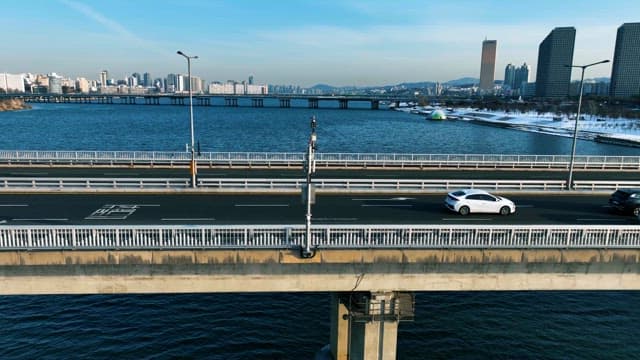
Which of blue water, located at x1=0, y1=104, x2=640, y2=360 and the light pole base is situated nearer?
the light pole base

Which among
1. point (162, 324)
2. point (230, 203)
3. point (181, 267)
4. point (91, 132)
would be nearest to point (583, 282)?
point (181, 267)

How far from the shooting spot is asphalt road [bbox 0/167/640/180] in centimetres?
3897

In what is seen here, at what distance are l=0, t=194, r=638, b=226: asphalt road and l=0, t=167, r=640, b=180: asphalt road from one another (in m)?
11.9

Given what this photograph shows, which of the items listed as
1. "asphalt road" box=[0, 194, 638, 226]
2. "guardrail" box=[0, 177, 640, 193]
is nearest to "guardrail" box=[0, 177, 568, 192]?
"guardrail" box=[0, 177, 640, 193]

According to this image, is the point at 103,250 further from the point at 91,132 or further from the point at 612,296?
the point at 91,132

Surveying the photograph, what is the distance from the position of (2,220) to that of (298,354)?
51.8 feet

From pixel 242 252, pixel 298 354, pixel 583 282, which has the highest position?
pixel 242 252

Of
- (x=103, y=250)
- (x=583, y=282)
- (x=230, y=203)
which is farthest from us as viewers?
(x=230, y=203)

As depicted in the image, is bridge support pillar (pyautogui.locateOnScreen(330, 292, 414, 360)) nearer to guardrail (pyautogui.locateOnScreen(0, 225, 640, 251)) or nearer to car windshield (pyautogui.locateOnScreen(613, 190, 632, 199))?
guardrail (pyautogui.locateOnScreen(0, 225, 640, 251))

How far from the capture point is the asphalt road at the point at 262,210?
22156 millimetres

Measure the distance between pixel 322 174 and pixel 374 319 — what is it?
25038 mm

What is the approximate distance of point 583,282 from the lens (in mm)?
17719

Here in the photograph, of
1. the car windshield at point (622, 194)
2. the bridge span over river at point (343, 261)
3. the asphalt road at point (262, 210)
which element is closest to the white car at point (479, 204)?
the asphalt road at point (262, 210)

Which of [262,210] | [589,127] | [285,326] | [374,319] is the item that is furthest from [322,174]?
[589,127]
